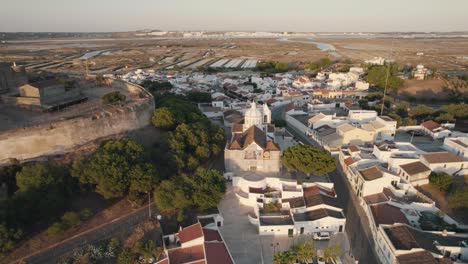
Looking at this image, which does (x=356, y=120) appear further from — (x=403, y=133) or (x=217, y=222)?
(x=217, y=222)

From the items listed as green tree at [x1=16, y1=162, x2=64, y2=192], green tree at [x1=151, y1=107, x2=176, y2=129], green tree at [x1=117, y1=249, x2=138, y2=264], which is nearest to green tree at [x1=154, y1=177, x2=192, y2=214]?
green tree at [x1=117, y1=249, x2=138, y2=264]

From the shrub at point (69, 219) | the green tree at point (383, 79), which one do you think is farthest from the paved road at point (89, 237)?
the green tree at point (383, 79)

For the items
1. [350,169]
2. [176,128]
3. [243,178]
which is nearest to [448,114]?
[350,169]

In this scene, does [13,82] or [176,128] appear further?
[13,82]

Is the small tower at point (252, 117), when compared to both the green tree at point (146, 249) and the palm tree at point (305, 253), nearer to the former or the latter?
the palm tree at point (305, 253)

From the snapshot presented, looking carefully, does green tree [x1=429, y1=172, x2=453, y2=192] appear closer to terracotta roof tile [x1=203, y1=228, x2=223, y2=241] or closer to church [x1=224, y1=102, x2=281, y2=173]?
church [x1=224, y1=102, x2=281, y2=173]

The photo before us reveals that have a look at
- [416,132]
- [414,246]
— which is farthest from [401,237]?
[416,132]

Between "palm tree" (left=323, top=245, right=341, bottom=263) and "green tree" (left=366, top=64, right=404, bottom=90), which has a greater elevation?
"green tree" (left=366, top=64, right=404, bottom=90)
